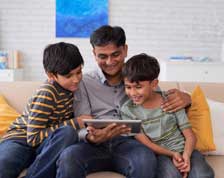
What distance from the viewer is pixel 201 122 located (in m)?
1.70

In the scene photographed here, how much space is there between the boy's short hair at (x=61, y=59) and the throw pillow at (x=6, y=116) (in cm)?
40

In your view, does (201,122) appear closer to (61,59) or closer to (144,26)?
(61,59)

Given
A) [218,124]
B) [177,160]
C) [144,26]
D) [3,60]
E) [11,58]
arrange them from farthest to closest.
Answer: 1. [144,26]
2. [11,58]
3. [3,60]
4. [218,124]
5. [177,160]

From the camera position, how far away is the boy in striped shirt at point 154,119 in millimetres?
1553

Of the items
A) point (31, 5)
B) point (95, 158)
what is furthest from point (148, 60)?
point (31, 5)

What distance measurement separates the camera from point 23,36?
4062 millimetres

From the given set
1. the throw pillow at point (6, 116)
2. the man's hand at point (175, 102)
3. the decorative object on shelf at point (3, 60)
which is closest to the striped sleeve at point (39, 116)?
the throw pillow at point (6, 116)

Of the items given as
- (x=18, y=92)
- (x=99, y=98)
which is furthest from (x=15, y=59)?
(x=99, y=98)

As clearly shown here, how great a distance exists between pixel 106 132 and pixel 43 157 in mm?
294

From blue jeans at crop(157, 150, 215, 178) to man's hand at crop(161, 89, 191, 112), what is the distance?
243mm

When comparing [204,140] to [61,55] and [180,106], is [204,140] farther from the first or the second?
[61,55]

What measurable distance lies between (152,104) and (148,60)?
0.22 m

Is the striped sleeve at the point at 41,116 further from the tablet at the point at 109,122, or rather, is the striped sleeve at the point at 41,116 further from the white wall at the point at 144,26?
the white wall at the point at 144,26

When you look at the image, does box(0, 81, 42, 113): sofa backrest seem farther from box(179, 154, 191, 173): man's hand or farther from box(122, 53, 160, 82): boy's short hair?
box(179, 154, 191, 173): man's hand
